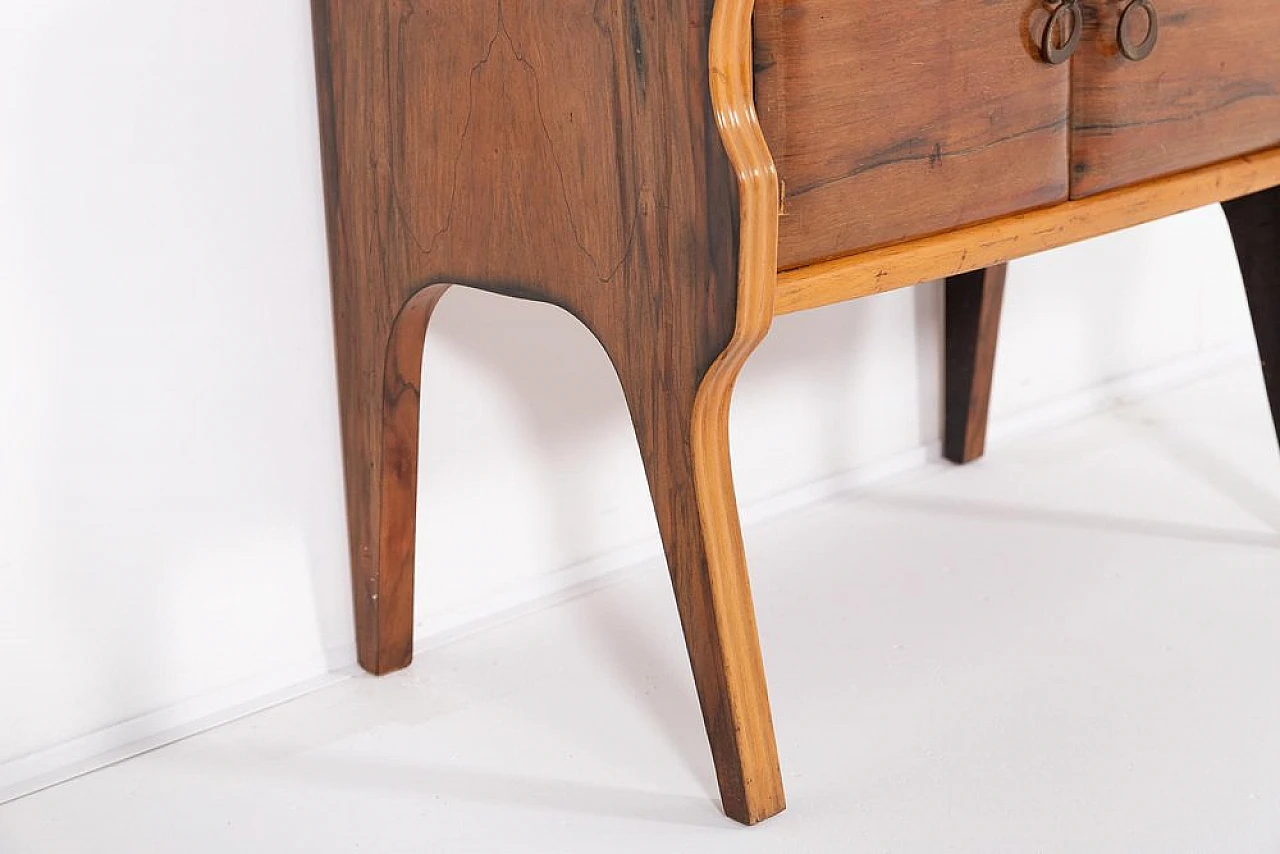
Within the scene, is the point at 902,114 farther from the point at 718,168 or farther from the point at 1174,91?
the point at 1174,91

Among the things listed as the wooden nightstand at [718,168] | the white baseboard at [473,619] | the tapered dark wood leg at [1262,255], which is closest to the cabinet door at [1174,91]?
the wooden nightstand at [718,168]

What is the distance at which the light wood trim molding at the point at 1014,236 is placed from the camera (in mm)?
867

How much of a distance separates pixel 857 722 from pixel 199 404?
531 millimetres

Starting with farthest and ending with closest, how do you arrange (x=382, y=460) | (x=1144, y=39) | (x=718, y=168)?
(x=382, y=460), (x=1144, y=39), (x=718, y=168)

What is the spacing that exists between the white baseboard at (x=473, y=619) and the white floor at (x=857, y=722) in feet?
0.06

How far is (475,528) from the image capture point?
127 cm

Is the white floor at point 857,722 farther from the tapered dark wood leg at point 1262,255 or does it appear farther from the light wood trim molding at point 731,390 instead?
the tapered dark wood leg at point 1262,255

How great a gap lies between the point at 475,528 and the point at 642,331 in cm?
45

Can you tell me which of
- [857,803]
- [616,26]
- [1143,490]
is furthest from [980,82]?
[1143,490]

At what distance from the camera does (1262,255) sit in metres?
1.29

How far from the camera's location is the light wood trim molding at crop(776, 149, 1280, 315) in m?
0.87

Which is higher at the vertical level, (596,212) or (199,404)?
(596,212)

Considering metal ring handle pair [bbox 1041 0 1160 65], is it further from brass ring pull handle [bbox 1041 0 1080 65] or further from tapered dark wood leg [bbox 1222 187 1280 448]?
tapered dark wood leg [bbox 1222 187 1280 448]

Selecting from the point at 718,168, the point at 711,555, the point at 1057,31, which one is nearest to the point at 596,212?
the point at 718,168
